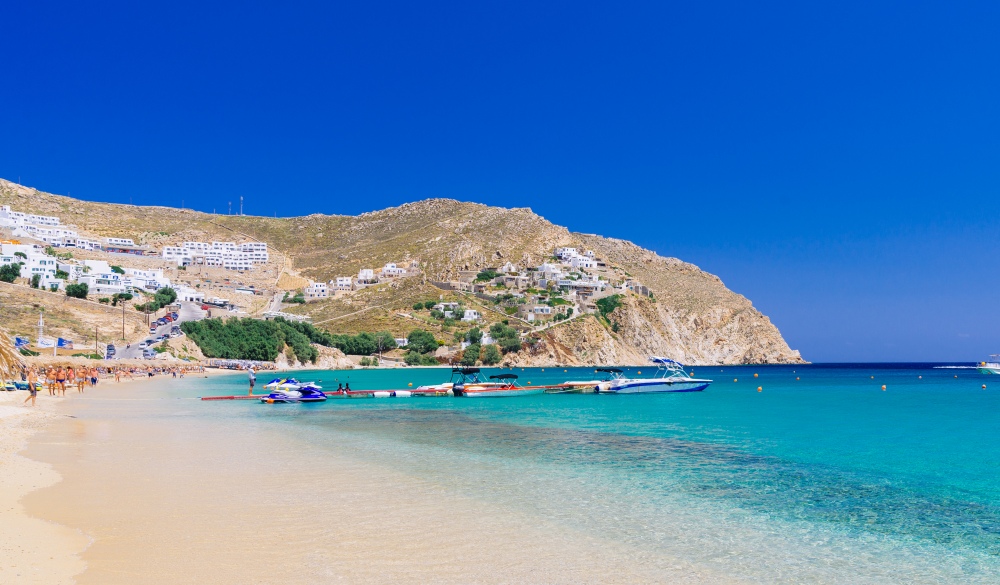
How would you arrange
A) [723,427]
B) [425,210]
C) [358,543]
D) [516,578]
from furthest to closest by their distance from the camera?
[425,210], [723,427], [358,543], [516,578]

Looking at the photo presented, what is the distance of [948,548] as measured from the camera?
9.28m

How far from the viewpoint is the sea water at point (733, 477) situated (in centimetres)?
900

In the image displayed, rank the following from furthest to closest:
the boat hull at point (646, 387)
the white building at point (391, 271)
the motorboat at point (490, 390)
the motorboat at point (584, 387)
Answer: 1. the white building at point (391, 271)
2. the motorboat at point (584, 387)
3. the boat hull at point (646, 387)
4. the motorboat at point (490, 390)

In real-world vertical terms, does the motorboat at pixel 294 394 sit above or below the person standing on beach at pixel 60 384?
below

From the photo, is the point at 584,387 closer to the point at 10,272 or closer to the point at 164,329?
the point at 164,329

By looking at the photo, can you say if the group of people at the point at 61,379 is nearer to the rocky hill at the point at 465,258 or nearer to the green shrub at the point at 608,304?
the rocky hill at the point at 465,258

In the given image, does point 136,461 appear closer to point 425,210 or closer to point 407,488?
point 407,488

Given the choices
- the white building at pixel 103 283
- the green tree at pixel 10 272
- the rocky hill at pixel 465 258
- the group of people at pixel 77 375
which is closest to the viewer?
the group of people at pixel 77 375

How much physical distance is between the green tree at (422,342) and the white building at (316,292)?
28.7 m

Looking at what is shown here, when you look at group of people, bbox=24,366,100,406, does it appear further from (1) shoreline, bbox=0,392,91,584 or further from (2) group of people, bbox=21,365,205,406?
(1) shoreline, bbox=0,392,91,584

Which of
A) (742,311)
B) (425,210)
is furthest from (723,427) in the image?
(425,210)

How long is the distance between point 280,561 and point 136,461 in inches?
378

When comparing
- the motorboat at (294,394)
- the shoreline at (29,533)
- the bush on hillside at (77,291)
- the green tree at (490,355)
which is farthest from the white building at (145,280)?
the shoreline at (29,533)

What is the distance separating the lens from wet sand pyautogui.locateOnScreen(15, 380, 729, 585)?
7.70 metres
